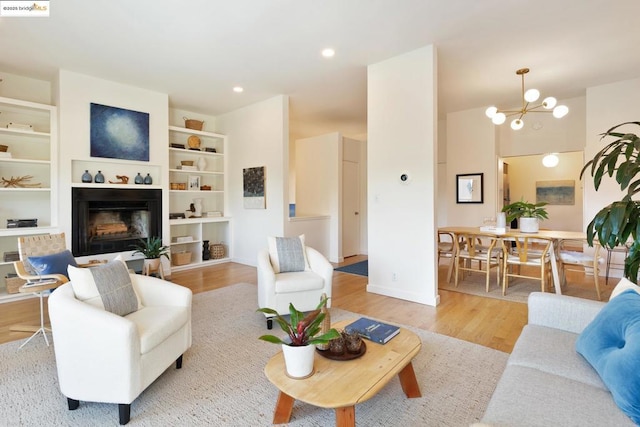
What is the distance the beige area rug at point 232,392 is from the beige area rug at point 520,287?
5.62 feet

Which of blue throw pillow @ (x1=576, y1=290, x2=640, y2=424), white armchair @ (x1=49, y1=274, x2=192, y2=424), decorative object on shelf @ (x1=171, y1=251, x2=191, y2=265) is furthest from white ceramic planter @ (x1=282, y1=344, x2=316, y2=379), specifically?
decorative object on shelf @ (x1=171, y1=251, x2=191, y2=265)

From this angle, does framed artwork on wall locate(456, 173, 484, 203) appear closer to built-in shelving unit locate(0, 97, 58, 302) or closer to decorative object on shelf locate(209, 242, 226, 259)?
decorative object on shelf locate(209, 242, 226, 259)

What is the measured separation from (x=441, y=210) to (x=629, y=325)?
19.0 ft

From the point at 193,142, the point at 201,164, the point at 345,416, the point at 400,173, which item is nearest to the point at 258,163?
the point at 201,164

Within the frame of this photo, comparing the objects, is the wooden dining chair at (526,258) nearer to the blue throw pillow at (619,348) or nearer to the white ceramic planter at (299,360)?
the blue throw pillow at (619,348)

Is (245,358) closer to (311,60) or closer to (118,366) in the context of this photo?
(118,366)

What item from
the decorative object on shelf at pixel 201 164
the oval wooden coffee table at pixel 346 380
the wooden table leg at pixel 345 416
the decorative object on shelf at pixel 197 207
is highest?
the decorative object on shelf at pixel 201 164

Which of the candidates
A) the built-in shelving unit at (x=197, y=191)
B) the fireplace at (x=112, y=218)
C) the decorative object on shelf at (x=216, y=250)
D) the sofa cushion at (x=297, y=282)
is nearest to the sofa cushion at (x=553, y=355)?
the sofa cushion at (x=297, y=282)

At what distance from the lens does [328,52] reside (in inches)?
149

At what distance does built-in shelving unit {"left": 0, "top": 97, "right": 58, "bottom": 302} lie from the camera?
13.8 feet

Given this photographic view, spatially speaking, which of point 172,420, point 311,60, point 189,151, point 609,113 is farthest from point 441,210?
point 172,420

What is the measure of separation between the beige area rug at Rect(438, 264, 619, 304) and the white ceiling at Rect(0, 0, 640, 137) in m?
2.96

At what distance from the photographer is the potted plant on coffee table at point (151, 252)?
461 cm

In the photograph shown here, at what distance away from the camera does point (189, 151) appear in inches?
234
